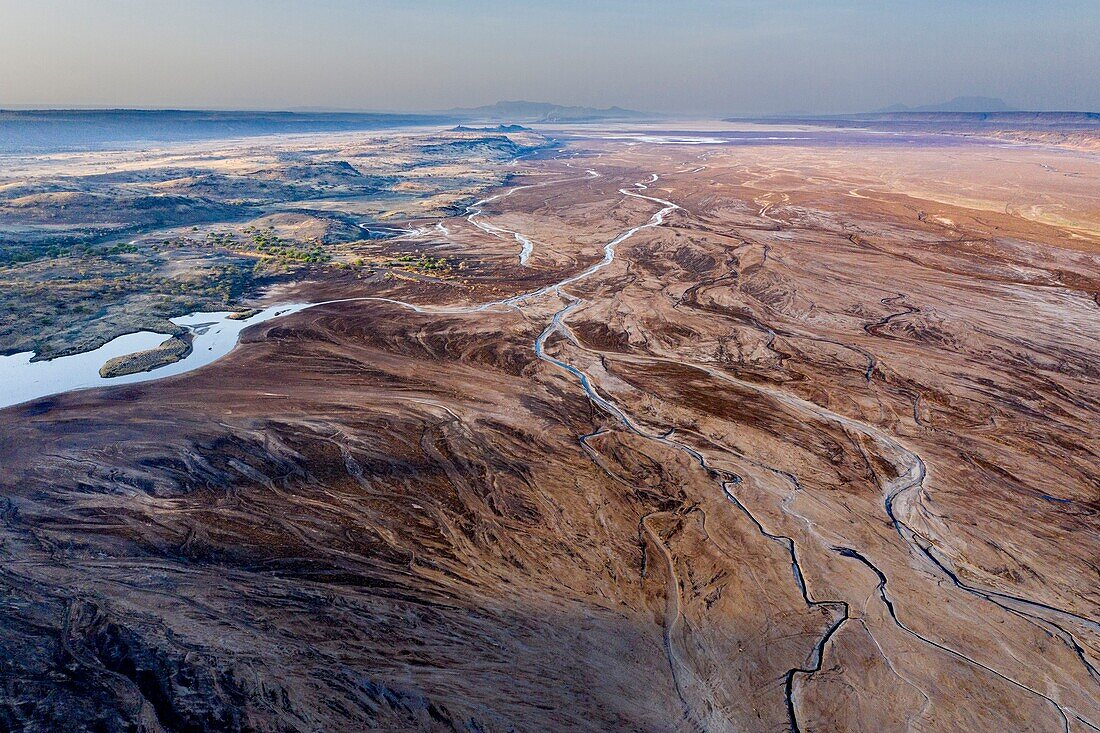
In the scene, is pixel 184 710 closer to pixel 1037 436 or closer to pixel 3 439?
pixel 3 439

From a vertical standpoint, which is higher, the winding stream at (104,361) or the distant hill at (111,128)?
the distant hill at (111,128)

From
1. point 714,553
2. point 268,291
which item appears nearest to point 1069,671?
point 714,553

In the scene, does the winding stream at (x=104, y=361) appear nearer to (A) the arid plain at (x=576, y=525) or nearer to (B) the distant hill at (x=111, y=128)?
(A) the arid plain at (x=576, y=525)

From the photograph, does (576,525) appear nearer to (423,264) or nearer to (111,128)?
(423,264)

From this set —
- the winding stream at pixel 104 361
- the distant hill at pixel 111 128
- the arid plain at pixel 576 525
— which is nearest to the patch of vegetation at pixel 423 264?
the arid plain at pixel 576 525

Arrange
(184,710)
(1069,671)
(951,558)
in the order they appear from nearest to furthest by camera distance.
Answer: (184,710), (1069,671), (951,558)

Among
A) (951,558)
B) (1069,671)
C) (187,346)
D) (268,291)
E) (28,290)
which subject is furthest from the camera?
(268,291)

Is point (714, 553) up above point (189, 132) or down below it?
below

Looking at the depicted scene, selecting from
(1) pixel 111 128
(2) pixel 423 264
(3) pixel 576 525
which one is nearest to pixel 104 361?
(2) pixel 423 264

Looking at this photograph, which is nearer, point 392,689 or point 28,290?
point 392,689
